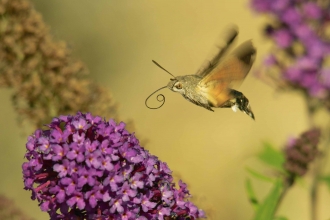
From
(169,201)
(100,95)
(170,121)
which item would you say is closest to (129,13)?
(170,121)

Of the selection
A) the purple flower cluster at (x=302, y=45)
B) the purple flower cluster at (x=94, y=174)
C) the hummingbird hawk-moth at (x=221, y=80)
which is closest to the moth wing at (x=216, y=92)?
the hummingbird hawk-moth at (x=221, y=80)

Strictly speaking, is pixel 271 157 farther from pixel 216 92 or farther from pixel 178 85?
pixel 178 85

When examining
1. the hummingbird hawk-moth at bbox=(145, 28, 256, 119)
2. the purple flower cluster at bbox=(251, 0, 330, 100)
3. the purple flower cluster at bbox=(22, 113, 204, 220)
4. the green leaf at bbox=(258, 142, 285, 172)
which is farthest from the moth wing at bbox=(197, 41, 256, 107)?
the purple flower cluster at bbox=(251, 0, 330, 100)

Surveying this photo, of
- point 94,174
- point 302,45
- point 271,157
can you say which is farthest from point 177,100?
point 94,174

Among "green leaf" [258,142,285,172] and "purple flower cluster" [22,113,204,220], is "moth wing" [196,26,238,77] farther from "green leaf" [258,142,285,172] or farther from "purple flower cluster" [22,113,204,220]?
"green leaf" [258,142,285,172]

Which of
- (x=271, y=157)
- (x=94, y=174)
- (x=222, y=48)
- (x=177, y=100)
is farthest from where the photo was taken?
(x=177, y=100)

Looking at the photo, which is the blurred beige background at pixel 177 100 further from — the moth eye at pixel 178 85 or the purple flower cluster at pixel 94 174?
the purple flower cluster at pixel 94 174
